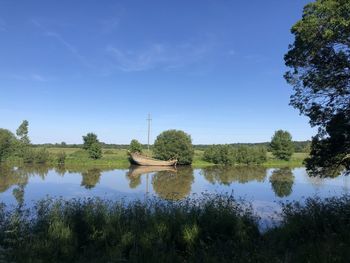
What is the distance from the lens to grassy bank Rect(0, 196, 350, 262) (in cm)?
696

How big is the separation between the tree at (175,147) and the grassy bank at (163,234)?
57.2 metres

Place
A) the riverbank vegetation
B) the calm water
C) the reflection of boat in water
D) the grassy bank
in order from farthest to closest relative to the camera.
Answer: the riverbank vegetation < the reflection of boat in water < the calm water < the grassy bank

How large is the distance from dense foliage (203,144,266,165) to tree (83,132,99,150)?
72.8 ft

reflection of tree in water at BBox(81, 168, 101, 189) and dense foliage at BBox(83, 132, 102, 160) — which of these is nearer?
reflection of tree in water at BBox(81, 168, 101, 189)

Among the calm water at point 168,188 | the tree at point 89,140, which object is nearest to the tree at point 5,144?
the tree at point 89,140

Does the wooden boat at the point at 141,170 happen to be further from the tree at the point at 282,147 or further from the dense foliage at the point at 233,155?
the tree at the point at 282,147

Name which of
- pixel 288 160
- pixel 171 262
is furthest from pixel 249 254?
pixel 288 160

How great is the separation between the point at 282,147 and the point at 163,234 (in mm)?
73663

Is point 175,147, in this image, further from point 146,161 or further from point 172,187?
point 172,187

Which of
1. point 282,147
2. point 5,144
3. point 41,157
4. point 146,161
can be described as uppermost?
point 282,147

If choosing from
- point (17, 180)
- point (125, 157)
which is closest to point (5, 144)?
point (125, 157)

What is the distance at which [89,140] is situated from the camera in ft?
227

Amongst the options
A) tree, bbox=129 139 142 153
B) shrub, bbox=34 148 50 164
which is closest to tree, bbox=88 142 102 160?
tree, bbox=129 139 142 153

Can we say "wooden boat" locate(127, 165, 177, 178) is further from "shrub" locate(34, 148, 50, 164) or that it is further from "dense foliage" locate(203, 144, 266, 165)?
"shrub" locate(34, 148, 50, 164)
